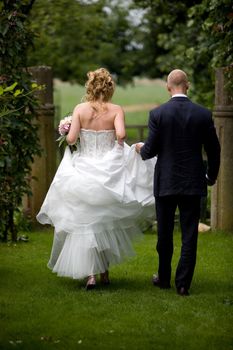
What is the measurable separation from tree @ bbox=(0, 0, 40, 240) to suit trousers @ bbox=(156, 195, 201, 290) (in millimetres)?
2444

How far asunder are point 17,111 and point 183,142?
2754mm

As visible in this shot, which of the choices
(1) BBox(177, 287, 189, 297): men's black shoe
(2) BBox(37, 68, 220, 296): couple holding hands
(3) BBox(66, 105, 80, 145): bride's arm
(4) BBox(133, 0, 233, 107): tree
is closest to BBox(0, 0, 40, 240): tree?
(3) BBox(66, 105, 80, 145): bride's arm

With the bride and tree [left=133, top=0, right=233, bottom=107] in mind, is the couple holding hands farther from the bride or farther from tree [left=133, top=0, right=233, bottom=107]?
tree [left=133, top=0, right=233, bottom=107]

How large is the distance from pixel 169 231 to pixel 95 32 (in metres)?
15.6

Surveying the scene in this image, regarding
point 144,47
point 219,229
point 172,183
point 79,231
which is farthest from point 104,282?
point 144,47

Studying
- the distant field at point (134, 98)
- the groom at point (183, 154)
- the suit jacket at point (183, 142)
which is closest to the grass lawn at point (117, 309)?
the groom at point (183, 154)

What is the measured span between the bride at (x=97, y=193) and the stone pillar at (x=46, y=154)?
323 centimetres

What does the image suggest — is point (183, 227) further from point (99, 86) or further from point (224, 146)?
point (224, 146)

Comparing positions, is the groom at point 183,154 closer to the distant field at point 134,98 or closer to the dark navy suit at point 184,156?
the dark navy suit at point 184,156

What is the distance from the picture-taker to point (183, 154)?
780 centimetres

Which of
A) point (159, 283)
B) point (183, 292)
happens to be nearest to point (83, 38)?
point (159, 283)

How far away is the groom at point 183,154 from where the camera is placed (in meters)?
7.77

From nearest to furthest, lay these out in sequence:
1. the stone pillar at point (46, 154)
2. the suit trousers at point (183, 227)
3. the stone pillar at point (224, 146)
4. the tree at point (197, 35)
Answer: the suit trousers at point (183, 227), the tree at point (197, 35), the stone pillar at point (224, 146), the stone pillar at point (46, 154)

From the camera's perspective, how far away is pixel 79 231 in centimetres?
816
